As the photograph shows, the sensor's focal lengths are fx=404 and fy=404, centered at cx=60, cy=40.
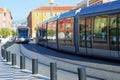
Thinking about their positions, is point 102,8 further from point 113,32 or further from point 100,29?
point 113,32

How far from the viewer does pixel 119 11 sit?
69.8 feet

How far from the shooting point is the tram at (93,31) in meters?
22.1

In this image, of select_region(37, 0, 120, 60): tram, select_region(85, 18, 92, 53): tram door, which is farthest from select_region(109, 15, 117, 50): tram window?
select_region(85, 18, 92, 53): tram door

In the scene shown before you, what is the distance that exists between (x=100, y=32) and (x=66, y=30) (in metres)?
9.07

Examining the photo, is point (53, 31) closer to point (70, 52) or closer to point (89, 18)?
point (70, 52)

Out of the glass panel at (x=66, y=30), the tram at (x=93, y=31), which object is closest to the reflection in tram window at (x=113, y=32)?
the tram at (x=93, y=31)

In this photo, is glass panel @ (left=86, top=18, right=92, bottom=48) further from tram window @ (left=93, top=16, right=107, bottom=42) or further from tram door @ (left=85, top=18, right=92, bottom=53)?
tram window @ (left=93, top=16, right=107, bottom=42)

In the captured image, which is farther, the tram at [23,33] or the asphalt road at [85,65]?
the tram at [23,33]

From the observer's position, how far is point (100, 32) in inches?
960

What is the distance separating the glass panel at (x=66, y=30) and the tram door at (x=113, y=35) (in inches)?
339

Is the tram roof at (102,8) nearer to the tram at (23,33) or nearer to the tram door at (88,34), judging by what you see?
the tram door at (88,34)

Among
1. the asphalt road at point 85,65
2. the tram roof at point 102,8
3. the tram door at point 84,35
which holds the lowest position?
the asphalt road at point 85,65

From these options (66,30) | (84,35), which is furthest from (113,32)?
(66,30)

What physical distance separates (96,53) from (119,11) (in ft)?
14.7
